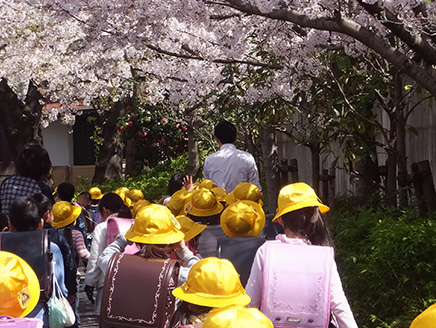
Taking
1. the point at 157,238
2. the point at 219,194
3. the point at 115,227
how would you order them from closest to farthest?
the point at 157,238, the point at 115,227, the point at 219,194

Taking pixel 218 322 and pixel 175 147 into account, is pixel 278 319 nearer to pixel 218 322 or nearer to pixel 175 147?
pixel 218 322

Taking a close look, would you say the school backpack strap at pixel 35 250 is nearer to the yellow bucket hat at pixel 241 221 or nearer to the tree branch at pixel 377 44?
the yellow bucket hat at pixel 241 221

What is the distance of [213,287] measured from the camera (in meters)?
3.64

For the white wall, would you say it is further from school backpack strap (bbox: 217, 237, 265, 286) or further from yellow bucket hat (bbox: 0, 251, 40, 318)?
yellow bucket hat (bbox: 0, 251, 40, 318)

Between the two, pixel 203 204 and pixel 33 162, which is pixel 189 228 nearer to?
pixel 203 204

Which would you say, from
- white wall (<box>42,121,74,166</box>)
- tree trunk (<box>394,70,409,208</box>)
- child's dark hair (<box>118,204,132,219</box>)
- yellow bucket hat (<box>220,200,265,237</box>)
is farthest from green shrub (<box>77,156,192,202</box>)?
yellow bucket hat (<box>220,200,265,237</box>)

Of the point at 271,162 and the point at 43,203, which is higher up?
the point at 271,162

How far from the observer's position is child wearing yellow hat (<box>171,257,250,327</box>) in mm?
3623

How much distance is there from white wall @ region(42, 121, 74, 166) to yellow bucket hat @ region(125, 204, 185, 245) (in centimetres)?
A: 2766

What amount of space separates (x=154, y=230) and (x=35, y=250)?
94 cm

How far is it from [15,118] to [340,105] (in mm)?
13188

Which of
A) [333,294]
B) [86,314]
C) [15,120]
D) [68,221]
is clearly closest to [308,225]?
[333,294]

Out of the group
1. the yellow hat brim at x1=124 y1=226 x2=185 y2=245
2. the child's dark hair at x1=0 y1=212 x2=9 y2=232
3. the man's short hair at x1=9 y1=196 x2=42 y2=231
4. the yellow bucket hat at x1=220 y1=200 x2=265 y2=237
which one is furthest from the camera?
the child's dark hair at x1=0 y1=212 x2=9 y2=232

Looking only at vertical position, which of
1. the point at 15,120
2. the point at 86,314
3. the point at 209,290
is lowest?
the point at 86,314
